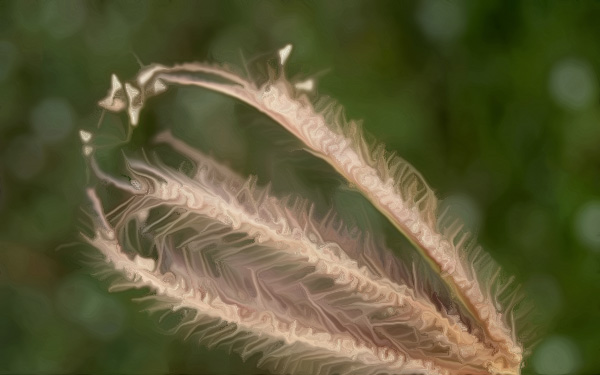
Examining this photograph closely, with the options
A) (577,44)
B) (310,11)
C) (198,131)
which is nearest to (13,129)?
(198,131)

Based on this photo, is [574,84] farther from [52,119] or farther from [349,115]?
[52,119]

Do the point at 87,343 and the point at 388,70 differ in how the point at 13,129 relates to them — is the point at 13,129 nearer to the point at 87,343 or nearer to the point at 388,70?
the point at 87,343

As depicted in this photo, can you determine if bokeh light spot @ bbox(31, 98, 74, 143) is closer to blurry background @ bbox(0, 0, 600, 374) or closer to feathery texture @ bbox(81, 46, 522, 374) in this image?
blurry background @ bbox(0, 0, 600, 374)

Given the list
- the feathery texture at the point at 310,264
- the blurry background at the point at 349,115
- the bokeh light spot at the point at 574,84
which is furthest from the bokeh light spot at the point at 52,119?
the bokeh light spot at the point at 574,84

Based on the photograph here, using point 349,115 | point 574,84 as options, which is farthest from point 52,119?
point 574,84

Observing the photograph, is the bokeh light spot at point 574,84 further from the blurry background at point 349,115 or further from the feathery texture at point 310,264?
the feathery texture at point 310,264
